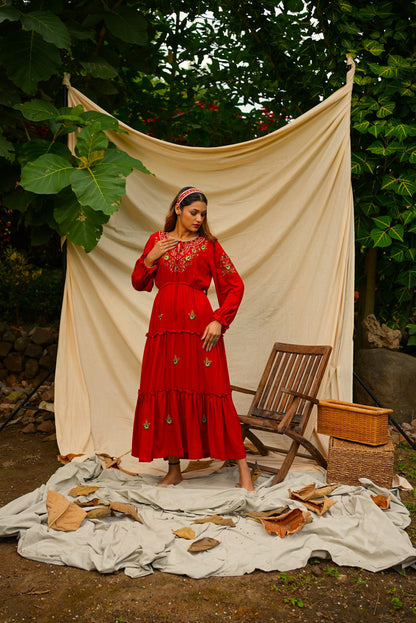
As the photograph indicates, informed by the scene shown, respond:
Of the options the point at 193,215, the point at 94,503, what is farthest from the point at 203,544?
the point at 193,215

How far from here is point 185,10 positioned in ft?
18.4

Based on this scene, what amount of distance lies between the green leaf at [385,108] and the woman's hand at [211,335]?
249 centimetres

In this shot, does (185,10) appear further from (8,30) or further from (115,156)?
(115,156)

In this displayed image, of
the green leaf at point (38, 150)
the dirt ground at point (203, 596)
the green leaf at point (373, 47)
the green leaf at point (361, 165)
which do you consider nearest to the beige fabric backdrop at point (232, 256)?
the green leaf at point (38, 150)

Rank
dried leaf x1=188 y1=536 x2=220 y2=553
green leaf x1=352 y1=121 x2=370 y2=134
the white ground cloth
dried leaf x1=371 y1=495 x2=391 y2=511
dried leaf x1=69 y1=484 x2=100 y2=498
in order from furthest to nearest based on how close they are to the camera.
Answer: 1. green leaf x1=352 y1=121 x2=370 y2=134
2. dried leaf x1=69 y1=484 x2=100 y2=498
3. dried leaf x1=371 y1=495 x2=391 y2=511
4. dried leaf x1=188 y1=536 x2=220 y2=553
5. the white ground cloth

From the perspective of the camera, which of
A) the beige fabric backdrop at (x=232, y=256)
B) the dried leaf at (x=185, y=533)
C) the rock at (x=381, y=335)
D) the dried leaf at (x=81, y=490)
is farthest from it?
the rock at (x=381, y=335)

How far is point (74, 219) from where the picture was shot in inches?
166

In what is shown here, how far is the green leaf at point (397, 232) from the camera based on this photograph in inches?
188

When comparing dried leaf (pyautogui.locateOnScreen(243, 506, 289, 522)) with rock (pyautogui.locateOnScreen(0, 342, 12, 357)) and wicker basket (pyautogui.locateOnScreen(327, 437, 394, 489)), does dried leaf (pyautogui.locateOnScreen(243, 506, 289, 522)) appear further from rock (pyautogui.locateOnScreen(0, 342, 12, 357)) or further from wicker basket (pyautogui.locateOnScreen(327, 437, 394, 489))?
rock (pyautogui.locateOnScreen(0, 342, 12, 357))

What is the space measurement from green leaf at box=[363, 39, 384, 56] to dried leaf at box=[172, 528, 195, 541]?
406 centimetres

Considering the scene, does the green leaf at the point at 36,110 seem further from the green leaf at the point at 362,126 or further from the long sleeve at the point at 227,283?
the green leaf at the point at 362,126

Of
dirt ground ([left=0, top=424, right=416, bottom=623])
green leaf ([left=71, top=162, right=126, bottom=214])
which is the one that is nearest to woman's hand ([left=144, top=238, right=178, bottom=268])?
green leaf ([left=71, top=162, right=126, bottom=214])

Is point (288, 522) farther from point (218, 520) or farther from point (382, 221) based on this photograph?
point (382, 221)

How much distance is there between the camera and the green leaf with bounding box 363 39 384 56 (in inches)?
193
